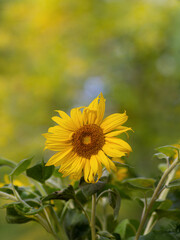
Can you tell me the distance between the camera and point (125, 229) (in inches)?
13.9

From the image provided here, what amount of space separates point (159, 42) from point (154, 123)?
53 cm

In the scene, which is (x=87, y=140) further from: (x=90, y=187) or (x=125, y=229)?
(x=125, y=229)

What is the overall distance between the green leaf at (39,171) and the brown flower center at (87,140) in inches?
1.8

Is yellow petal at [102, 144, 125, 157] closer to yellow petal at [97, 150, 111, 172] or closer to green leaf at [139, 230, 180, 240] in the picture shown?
yellow petal at [97, 150, 111, 172]

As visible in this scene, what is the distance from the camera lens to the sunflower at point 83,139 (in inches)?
9.8

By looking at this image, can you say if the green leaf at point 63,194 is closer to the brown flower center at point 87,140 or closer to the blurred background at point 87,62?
the brown flower center at point 87,140

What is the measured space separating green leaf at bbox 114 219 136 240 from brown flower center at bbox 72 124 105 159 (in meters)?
0.14

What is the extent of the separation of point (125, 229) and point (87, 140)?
160 mm

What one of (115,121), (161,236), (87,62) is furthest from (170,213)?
(87,62)

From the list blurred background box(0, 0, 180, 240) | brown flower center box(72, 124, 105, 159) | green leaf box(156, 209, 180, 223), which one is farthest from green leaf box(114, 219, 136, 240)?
blurred background box(0, 0, 180, 240)

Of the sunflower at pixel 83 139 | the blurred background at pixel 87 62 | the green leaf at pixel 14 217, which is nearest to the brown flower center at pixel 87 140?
the sunflower at pixel 83 139

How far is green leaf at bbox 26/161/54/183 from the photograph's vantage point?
0.29 m

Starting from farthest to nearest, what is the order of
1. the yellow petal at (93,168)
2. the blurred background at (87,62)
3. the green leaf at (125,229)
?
1. the blurred background at (87,62)
2. the green leaf at (125,229)
3. the yellow petal at (93,168)

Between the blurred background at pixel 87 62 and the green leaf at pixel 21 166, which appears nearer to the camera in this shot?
the green leaf at pixel 21 166
